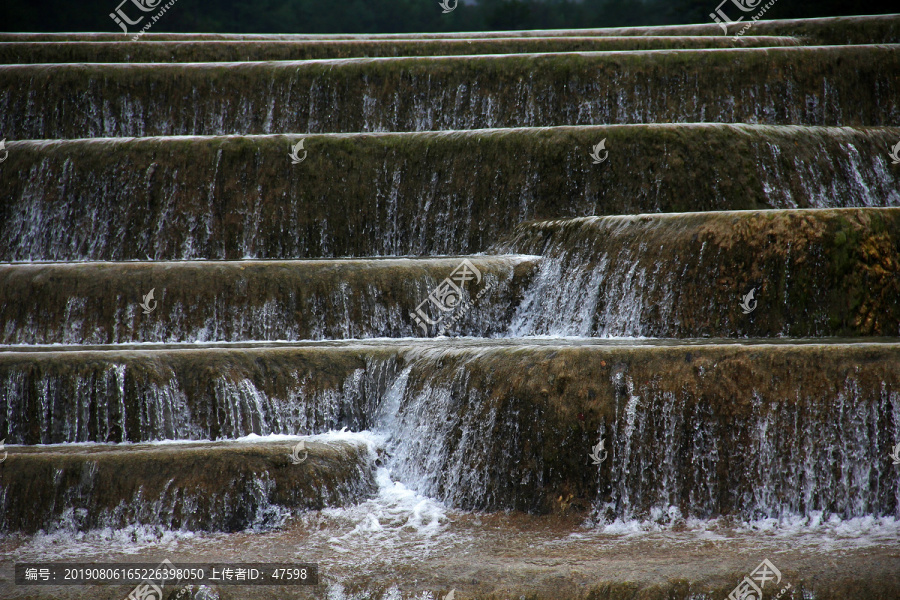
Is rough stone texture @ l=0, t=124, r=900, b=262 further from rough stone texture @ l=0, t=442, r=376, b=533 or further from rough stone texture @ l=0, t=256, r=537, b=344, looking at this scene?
rough stone texture @ l=0, t=442, r=376, b=533

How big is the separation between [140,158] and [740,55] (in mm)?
9139

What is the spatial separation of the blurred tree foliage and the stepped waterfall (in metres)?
24.8

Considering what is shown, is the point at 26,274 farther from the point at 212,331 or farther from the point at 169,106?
the point at 169,106

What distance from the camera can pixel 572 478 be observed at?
6.81 metres

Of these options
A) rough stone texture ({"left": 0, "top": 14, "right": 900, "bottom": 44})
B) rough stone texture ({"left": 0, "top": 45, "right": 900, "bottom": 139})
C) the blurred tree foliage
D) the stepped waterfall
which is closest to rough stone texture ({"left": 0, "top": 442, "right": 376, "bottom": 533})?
the stepped waterfall

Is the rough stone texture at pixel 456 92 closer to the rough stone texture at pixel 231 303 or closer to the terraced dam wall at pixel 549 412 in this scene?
the rough stone texture at pixel 231 303

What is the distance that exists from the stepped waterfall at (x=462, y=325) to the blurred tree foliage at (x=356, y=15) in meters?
24.8

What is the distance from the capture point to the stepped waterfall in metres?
6.21

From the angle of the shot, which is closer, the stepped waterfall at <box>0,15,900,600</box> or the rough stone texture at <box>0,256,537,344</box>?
the stepped waterfall at <box>0,15,900,600</box>

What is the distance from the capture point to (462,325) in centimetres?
984

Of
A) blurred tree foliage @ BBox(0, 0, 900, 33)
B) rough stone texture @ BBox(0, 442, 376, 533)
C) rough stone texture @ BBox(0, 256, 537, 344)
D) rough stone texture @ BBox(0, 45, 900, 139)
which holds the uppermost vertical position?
blurred tree foliage @ BBox(0, 0, 900, 33)

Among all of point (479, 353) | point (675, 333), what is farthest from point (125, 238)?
point (675, 333)

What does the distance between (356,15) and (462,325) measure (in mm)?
40798

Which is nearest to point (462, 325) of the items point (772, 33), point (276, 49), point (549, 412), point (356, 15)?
point (549, 412)
